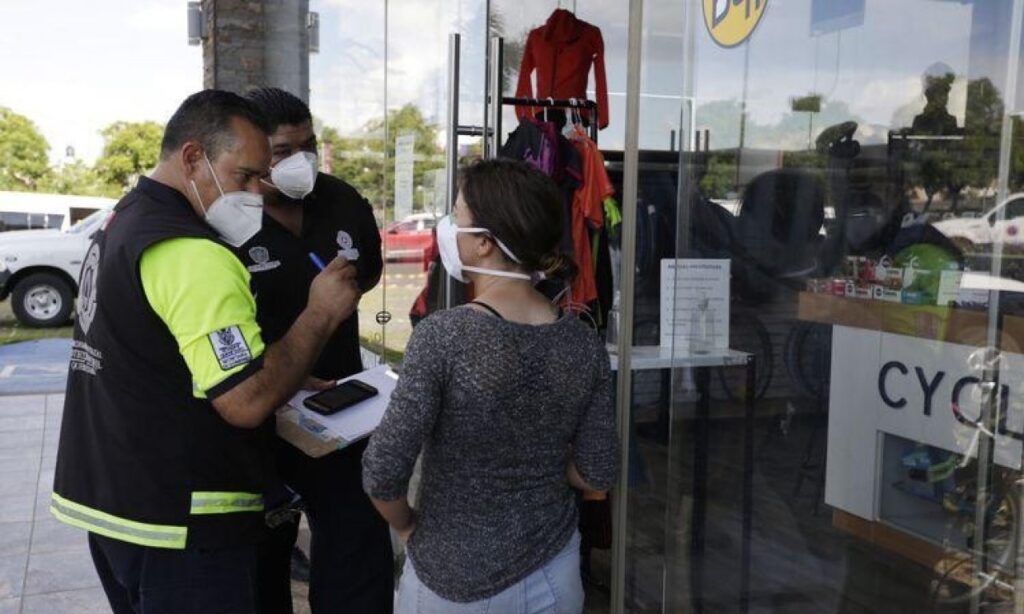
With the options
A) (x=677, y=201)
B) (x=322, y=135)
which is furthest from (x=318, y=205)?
(x=322, y=135)

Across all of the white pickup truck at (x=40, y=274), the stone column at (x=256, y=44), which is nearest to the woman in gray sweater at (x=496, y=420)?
the stone column at (x=256, y=44)

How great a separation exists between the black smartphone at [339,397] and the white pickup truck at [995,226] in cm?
143

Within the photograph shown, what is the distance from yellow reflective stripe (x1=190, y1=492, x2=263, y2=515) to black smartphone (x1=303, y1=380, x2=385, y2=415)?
34 centimetres

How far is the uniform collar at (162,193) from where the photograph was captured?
1.94 meters

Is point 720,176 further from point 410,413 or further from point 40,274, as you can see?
point 40,274

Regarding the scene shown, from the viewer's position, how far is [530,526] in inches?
73.0

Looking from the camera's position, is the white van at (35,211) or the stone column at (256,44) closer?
the stone column at (256,44)

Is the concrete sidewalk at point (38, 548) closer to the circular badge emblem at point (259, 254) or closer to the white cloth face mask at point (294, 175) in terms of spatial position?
the circular badge emblem at point (259, 254)

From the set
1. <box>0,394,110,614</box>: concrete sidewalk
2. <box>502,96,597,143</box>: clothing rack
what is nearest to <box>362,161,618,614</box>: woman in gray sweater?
<box>502,96,597,143</box>: clothing rack

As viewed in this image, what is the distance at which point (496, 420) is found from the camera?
176cm

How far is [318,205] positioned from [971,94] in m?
1.80

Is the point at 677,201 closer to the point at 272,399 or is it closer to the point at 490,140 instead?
the point at 490,140

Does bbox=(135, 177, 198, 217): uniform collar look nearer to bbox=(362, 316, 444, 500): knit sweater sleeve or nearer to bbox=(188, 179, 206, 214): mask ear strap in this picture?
bbox=(188, 179, 206, 214): mask ear strap

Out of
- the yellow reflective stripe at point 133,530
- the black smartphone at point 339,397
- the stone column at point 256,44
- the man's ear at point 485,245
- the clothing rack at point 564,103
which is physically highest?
the stone column at point 256,44
